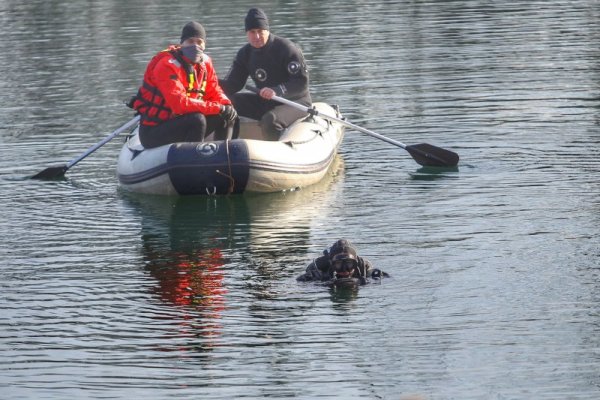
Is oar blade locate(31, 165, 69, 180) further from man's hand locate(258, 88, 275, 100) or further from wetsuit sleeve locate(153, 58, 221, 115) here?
man's hand locate(258, 88, 275, 100)

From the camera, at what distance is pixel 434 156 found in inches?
603

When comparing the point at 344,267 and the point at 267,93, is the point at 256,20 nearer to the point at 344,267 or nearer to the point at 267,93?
the point at 267,93

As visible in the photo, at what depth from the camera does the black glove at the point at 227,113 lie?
14.5m

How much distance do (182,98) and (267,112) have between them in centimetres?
167

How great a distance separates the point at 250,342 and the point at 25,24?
74.3ft

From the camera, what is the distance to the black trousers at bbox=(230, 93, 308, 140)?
1561cm

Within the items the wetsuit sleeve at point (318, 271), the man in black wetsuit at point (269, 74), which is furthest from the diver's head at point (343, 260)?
the man in black wetsuit at point (269, 74)

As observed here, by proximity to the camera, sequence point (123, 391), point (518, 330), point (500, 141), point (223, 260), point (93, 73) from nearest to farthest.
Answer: point (123, 391), point (518, 330), point (223, 260), point (500, 141), point (93, 73)

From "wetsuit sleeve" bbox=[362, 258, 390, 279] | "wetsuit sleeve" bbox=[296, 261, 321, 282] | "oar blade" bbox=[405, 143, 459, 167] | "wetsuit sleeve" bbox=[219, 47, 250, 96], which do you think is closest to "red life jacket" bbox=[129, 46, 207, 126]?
"wetsuit sleeve" bbox=[219, 47, 250, 96]

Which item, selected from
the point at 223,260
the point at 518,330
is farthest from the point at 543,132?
the point at 518,330

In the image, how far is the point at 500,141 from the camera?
16.4m

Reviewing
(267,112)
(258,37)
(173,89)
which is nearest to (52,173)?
(173,89)

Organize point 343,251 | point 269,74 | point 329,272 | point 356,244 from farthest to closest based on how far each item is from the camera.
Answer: point 269,74
point 356,244
point 329,272
point 343,251

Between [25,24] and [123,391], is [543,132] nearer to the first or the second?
[123,391]
